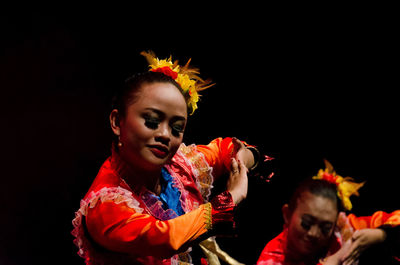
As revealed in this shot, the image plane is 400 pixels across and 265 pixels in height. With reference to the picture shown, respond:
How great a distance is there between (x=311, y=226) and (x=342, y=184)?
0.36 m

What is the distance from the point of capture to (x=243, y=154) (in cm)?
200

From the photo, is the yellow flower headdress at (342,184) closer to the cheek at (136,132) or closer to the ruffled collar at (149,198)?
the ruffled collar at (149,198)

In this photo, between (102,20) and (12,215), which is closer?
(12,215)

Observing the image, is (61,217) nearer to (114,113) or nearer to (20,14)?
(114,113)

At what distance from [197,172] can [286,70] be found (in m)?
1.15

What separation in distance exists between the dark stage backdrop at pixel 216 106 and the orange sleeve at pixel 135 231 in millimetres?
802

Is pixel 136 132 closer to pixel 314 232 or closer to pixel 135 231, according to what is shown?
pixel 135 231

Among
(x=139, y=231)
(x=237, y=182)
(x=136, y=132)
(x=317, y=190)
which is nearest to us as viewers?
(x=139, y=231)

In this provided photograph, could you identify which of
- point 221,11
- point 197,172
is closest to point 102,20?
point 221,11

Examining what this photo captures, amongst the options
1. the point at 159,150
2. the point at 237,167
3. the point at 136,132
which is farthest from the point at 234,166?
the point at 136,132

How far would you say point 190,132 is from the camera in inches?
104

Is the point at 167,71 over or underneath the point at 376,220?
over

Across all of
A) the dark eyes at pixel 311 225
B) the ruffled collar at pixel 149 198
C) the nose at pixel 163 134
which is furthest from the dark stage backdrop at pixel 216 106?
the nose at pixel 163 134

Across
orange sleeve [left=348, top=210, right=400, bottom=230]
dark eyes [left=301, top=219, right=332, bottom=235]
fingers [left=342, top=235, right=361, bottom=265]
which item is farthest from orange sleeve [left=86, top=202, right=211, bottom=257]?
orange sleeve [left=348, top=210, right=400, bottom=230]
